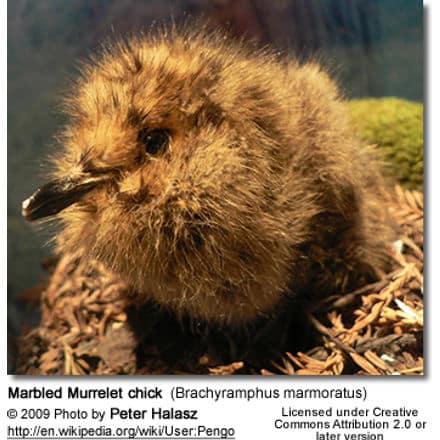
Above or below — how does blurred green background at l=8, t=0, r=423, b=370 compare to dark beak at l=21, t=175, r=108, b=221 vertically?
above

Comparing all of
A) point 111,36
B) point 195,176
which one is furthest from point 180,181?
point 111,36

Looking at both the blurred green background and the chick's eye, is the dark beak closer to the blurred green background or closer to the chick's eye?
the chick's eye

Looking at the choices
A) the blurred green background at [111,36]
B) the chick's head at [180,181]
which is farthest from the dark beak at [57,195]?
the blurred green background at [111,36]

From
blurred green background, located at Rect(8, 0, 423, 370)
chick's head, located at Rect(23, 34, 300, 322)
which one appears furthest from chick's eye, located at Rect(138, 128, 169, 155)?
blurred green background, located at Rect(8, 0, 423, 370)

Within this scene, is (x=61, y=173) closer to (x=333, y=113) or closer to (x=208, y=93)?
(x=208, y=93)

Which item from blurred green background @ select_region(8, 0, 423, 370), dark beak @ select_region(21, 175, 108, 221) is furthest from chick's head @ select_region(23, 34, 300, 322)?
blurred green background @ select_region(8, 0, 423, 370)

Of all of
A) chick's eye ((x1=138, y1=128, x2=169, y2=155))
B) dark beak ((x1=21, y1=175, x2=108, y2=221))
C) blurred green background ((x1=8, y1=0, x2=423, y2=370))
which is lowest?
dark beak ((x1=21, y1=175, x2=108, y2=221))

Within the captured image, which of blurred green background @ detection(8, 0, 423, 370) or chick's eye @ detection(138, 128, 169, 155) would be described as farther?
blurred green background @ detection(8, 0, 423, 370)
